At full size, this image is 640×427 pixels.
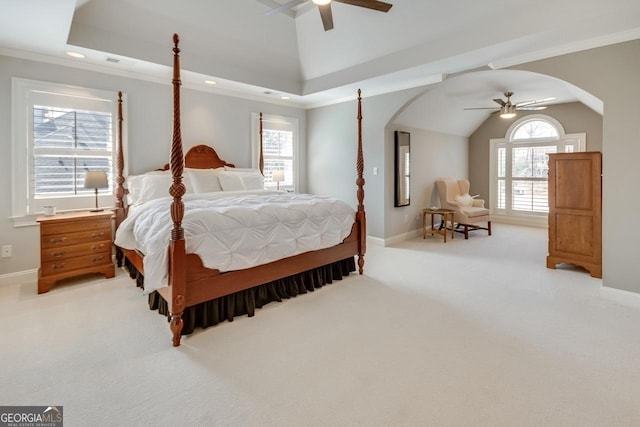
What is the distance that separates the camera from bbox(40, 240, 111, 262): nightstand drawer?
3.30m

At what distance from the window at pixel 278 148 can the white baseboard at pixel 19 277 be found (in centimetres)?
331

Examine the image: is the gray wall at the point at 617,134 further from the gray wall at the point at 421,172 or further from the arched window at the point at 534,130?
the arched window at the point at 534,130

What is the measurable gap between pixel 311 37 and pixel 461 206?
13.3 ft

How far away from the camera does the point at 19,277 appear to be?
355cm

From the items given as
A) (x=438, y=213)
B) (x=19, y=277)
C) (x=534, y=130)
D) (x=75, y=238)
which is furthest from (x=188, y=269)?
(x=534, y=130)

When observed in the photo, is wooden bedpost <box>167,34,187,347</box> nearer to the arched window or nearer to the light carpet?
the light carpet

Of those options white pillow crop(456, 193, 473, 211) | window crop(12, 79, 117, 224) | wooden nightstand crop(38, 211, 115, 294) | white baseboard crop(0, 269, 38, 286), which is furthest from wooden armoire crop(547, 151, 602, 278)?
white baseboard crop(0, 269, 38, 286)

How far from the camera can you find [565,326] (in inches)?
101

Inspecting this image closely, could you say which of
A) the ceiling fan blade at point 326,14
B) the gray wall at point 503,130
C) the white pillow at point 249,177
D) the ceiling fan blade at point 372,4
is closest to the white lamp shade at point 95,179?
the white pillow at point 249,177

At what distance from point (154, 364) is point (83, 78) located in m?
3.65

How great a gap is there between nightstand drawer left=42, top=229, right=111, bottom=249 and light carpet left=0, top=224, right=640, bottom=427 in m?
0.49

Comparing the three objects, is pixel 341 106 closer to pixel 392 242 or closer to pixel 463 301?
pixel 392 242

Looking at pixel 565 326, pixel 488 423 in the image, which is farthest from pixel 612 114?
pixel 488 423

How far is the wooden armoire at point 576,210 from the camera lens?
374 centimetres
